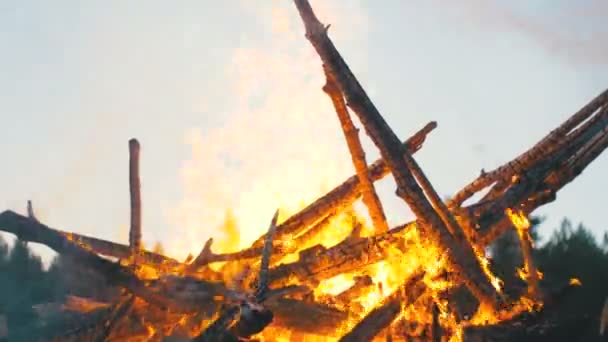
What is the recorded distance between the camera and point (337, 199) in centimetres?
976

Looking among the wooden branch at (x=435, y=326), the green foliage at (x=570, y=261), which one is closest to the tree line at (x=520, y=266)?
the green foliage at (x=570, y=261)

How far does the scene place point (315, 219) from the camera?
964 cm

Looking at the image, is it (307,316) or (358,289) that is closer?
(307,316)

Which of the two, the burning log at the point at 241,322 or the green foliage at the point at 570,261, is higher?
the green foliage at the point at 570,261

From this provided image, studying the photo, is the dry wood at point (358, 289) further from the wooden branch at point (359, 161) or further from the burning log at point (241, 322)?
the burning log at point (241, 322)

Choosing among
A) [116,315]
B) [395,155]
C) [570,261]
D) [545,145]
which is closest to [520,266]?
[570,261]

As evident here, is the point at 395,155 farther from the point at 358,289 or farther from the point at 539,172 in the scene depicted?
the point at 539,172

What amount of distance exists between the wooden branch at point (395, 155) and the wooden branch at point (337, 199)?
7.70 ft

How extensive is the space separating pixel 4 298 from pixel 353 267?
8531 millimetres

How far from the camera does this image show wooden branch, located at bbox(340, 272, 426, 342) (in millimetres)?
7117

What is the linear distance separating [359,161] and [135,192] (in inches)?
123

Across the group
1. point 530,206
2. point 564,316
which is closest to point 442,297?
point 530,206

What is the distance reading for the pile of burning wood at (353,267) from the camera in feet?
22.6

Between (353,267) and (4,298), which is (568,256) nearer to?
(353,267)
